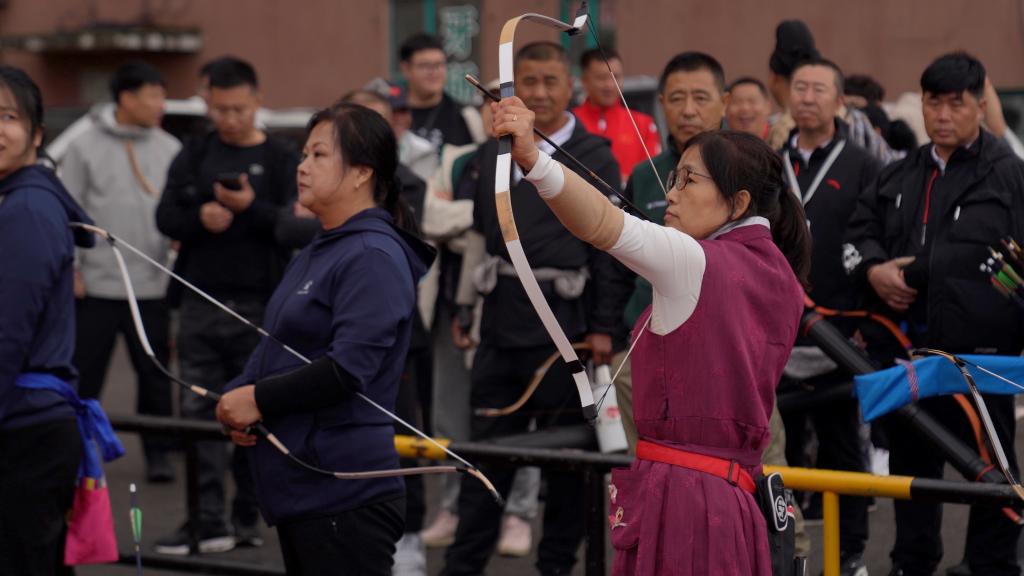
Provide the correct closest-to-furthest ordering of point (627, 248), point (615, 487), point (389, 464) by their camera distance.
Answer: point (627, 248) < point (615, 487) < point (389, 464)

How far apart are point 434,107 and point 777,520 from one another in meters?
4.77

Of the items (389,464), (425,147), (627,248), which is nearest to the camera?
(627,248)

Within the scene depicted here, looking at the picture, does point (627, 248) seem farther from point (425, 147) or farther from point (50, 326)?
point (425, 147)

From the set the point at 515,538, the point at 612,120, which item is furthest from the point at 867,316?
the point at 612,120

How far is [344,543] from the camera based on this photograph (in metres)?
3.94

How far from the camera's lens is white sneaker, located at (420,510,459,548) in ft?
21.7

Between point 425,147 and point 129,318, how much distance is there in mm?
1894

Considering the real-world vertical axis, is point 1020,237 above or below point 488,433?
above

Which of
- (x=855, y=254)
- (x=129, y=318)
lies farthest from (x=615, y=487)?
(x=129, y=318)

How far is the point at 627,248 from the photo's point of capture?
10.2 ft

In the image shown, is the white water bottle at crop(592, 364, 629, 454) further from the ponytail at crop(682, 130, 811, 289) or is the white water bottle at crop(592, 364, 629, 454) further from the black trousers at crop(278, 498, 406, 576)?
the ponytail at crop(682, 130, 811, 289)

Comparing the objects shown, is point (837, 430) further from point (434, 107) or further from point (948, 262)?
point (434, 107)

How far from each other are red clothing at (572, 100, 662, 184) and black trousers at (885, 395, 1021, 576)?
294 centimetres

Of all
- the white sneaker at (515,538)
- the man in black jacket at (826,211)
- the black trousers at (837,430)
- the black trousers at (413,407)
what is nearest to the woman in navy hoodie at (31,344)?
the black trousers at (413,407)
